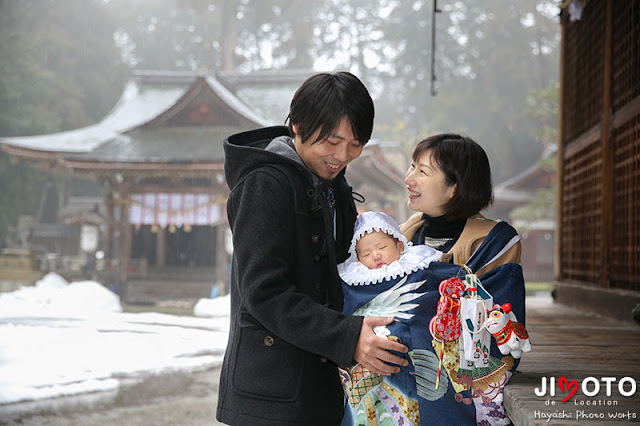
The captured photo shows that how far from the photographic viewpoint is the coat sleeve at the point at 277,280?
4.67 ft

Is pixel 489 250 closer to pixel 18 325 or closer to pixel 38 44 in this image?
pixel 18 325

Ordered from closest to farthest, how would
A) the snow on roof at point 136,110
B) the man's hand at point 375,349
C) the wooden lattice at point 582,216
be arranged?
the man's hand at point 375,349
the wooden lattice at point 582,216
the snow on roof at point 136,110

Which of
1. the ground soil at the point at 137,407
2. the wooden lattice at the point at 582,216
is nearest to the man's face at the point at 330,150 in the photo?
the wooden lattice at the point at 582,216

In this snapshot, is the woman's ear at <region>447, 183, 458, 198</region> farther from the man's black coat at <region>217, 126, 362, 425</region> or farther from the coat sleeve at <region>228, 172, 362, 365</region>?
the coat sleeve at <region>228, 172, 362, 365</region>

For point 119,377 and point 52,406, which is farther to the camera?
point 119,377

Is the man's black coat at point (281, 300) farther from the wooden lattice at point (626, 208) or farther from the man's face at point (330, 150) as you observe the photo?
the wooden lattice at point (626, 208)

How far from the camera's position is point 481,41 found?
92.5 ft

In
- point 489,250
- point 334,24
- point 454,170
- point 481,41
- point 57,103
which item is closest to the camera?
point 489,250

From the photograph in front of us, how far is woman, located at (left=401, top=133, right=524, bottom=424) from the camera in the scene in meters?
1.57

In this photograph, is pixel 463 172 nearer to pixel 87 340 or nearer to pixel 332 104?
pixel 332 104

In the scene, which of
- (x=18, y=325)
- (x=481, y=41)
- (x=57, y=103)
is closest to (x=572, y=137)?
(x=18, y=325)

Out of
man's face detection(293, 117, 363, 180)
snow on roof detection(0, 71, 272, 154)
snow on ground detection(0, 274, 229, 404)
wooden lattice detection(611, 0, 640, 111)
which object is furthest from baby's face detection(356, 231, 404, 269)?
snow on roof detection(0, 71, 272, 154)

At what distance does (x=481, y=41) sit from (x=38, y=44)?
61.9 ft

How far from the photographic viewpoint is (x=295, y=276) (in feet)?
5.07
